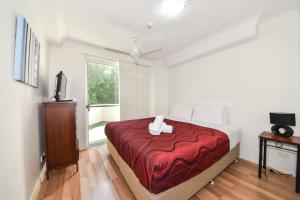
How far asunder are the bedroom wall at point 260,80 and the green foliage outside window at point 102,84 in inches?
96.7

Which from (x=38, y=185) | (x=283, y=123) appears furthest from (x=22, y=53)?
(x=283, y=123)

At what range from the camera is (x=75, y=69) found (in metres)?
2.81

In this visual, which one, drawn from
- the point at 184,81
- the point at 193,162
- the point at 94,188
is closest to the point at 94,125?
the point at 94,188

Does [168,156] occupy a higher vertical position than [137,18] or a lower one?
lower

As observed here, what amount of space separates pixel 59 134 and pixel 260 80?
342 cm

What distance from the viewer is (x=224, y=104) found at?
266 cm

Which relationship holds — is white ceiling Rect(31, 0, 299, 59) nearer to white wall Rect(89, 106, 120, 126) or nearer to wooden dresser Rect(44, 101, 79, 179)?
wooden dresser Rect(44, 101, 79, 179)

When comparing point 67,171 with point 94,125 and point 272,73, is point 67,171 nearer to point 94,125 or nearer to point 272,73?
point 94,125

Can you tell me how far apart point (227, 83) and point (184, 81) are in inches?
50.0

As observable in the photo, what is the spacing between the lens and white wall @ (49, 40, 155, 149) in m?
2.61

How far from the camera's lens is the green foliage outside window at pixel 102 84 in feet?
10.5

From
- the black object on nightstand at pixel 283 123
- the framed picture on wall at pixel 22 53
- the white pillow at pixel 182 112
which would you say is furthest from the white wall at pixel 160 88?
the framed picture on wall at pixel 22 53

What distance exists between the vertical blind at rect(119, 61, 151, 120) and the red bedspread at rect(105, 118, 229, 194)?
176 centimetres

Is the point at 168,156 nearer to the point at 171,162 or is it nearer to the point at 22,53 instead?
the point at 171,162
